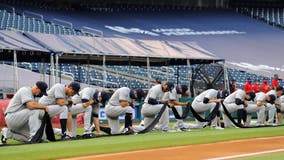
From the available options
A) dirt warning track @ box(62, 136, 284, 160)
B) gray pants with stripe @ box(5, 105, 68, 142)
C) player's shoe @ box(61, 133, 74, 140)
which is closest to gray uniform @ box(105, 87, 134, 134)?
player's shoe @ box(61, 133, 74, 140)

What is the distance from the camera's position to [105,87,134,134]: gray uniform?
18.1m

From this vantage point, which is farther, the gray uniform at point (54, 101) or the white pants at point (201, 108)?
the white pants at point (201, 108)

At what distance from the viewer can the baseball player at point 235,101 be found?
69.9ft

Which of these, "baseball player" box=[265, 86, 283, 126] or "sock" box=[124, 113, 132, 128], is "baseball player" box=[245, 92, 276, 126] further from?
"sock" box=[124, 113, 132, 128]

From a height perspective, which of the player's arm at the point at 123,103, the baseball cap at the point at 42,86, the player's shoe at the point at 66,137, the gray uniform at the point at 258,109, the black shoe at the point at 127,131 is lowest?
the black shoe at the point at 127,131

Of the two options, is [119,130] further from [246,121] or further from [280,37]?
[280,37]

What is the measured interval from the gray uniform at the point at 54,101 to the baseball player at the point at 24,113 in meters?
0.88

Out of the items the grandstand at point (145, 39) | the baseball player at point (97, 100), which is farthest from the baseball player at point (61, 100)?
the grandstand at point (145, 39)

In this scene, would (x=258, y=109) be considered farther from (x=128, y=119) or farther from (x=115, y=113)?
(x=115, y=113)

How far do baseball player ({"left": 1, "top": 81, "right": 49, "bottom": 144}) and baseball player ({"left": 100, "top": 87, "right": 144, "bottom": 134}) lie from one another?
3684mm

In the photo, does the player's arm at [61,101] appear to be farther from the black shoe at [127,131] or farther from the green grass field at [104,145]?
the black shoe at [127,131]

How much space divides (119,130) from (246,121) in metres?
5.60

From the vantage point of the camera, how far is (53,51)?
2489cm

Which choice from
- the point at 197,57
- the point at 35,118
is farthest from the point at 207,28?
the point at 35,118
